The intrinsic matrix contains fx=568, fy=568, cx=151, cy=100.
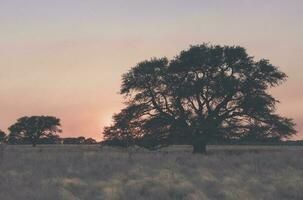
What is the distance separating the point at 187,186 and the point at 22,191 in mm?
5266

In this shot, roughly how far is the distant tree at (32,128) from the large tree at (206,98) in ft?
213

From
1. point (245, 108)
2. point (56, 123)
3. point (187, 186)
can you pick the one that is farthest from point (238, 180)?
point (56, 123)

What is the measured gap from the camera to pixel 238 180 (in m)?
21.1

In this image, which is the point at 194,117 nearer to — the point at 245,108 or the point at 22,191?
the point at 245,108

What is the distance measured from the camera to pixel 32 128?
107750mm

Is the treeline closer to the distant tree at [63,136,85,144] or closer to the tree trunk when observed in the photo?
the distant tree at [63,136,85,144]

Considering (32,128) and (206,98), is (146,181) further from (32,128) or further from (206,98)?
(32,128)

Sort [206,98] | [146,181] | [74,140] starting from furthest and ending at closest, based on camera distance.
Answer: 1. [74,140]
2. [206,98]
3. [146,181]

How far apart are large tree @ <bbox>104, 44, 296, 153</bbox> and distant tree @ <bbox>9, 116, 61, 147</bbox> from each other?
64.8 metres

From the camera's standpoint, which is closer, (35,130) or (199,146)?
(199,146)

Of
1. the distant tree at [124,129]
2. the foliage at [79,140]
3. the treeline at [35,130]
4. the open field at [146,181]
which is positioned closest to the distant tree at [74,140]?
the foliage at [79,140]

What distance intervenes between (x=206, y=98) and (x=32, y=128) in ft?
226

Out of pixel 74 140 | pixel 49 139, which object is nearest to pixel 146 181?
pixel 49 139

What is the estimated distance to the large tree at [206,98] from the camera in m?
43.7
